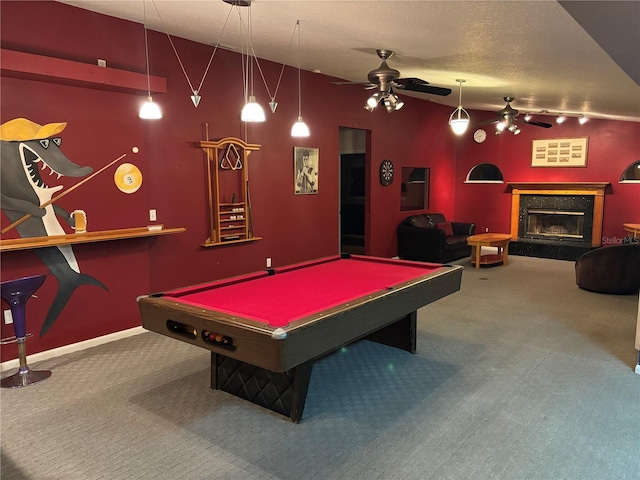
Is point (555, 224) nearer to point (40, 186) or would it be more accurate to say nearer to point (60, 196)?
point (60, 196)

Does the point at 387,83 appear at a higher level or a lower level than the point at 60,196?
higher

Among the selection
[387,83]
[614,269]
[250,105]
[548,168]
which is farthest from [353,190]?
[250,105]

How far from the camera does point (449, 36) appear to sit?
393cm

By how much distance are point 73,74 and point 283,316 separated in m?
2.76

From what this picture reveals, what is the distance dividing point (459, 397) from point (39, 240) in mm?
3466

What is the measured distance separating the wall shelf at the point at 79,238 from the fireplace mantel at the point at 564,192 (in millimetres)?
7142

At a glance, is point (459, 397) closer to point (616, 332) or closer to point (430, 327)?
point (430, 327)

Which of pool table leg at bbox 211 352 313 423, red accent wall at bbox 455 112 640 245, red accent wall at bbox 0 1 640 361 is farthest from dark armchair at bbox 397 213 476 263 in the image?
pool table leg at bbox 211 352 313 423

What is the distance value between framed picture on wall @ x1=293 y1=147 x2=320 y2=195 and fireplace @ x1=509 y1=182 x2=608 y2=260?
4.88 meters

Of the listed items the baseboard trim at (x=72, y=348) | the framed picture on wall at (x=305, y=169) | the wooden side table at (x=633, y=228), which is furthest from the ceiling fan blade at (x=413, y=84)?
the wooden side table at (x=633, y=228)

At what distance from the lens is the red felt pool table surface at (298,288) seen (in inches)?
108

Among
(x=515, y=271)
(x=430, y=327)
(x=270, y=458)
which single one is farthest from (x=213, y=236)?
(x=515, y=271)

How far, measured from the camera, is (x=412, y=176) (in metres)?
8.84

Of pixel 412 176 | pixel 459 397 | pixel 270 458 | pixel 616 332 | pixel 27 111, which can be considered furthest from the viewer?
pixel 412 176
